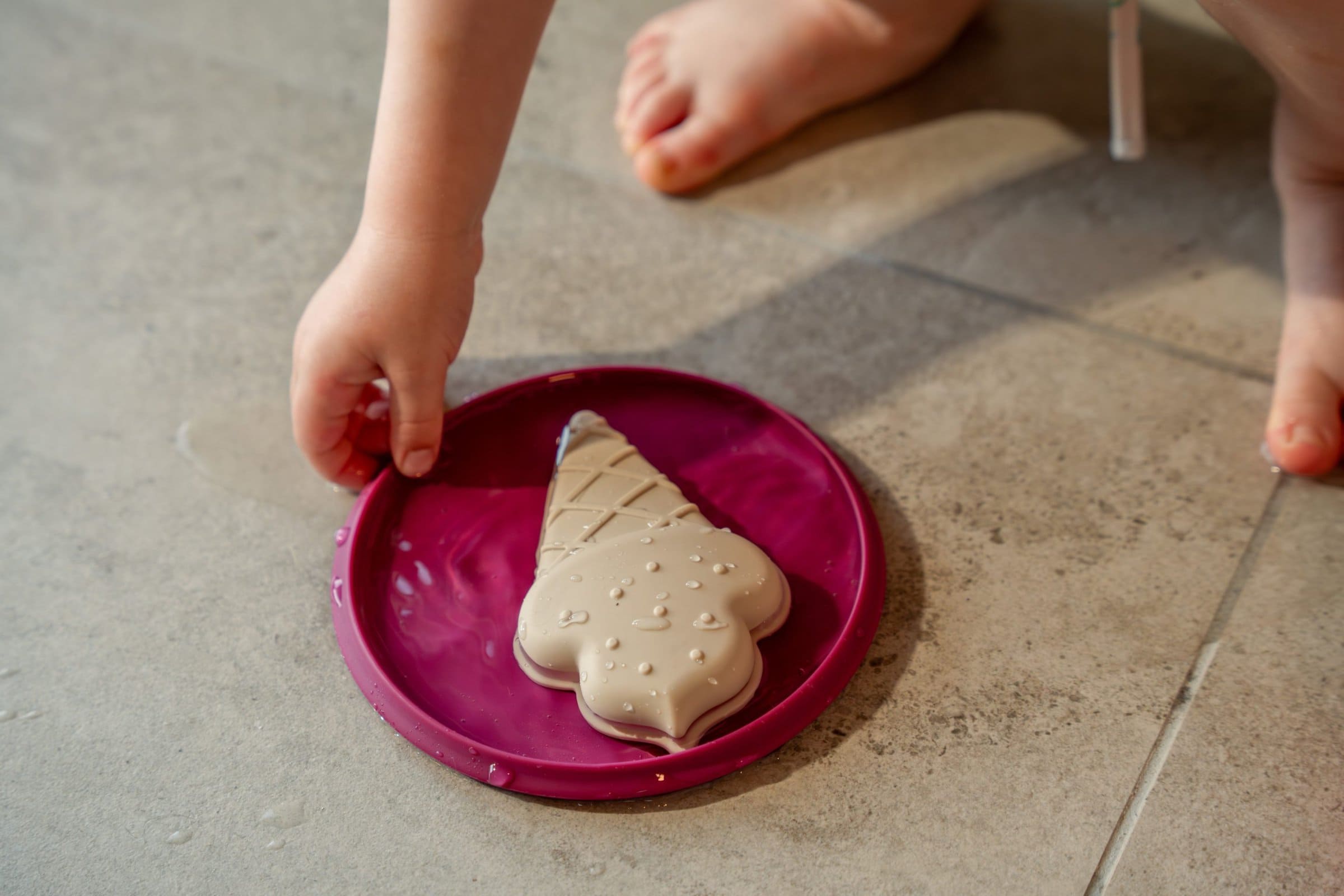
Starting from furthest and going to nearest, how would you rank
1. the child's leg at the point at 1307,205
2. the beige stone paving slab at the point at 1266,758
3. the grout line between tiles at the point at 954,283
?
the grout line between tiles at the point at 954,283, the child's leg at the point at 1307,205, the beige stone paving slab at the point at 1266,758

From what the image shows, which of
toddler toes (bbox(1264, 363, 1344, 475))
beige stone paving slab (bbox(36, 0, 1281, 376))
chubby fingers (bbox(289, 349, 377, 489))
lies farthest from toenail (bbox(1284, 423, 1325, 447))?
chubby fingers (bbox(289, 349, 377, 489))

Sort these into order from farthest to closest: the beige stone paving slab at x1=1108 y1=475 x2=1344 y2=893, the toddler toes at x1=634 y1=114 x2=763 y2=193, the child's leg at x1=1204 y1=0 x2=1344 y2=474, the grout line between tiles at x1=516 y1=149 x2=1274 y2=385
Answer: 1. the toddler toes at x1=634 y1=114 x2=763 y2=193
2. the grout line between tiles at x1=516 y1=149 x2=1274 y2=385
3. the child's leg at x1=1204 y1=0 x2=1344 y2=474
4. the beige stone paving slab at x1=1108 y1=475 x2=1344 y2=893

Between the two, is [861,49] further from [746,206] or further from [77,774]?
[77,774]

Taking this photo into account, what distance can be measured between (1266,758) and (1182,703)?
0.17 ft

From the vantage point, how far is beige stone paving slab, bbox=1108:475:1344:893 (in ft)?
1.98

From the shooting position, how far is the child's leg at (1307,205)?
71 centimetres

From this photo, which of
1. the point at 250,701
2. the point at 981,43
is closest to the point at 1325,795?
the point at 250,701

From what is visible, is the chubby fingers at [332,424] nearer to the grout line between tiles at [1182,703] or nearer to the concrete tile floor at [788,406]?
the concrete tile floor at [788,406]

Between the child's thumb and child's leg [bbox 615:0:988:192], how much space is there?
1.31ft

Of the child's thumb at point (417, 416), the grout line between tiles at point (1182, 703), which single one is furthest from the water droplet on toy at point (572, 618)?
the grout line between tiles at point (1182, 703)

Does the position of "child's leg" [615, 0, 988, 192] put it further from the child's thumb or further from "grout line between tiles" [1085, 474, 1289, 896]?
"grout line between tiles" [1085, 474, 1289, 896]

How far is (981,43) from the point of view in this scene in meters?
1.23

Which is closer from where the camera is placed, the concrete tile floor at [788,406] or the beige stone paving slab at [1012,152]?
the concrete tile floor at [788,406]

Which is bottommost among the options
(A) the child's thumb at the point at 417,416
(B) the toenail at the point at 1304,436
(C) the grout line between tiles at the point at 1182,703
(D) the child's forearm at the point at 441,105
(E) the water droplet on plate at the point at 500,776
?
(C) the grout line between tiles at the point at 1182,703
